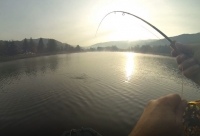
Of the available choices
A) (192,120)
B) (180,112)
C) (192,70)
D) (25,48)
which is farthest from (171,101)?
(25,48)

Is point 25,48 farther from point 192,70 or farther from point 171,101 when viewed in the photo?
point 171,101

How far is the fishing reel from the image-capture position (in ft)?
5.33

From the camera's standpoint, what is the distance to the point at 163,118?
135 cm

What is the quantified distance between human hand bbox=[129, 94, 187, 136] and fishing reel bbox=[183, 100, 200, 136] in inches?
6.6

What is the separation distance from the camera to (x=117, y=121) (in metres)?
14.6

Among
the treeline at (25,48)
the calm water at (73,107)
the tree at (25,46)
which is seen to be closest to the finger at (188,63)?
the calm water at (73,107)

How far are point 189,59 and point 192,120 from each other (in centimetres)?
156

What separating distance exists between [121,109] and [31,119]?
10.9m

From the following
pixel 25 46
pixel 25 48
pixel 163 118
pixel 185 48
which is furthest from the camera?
pixel 25 48

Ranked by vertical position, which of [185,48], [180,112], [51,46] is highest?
[51,46]

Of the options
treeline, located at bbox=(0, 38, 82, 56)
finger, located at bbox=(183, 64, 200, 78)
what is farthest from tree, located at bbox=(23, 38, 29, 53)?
finger, located at bbox=(183, 64, 200, 78)

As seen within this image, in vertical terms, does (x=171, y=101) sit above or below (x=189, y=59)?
below

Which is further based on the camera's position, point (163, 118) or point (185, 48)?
point (185, 48)

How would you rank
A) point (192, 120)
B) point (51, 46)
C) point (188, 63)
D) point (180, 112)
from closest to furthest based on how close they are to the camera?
point (180, 112) → point (192, 120) → point (188, 63) → point (51, 46)
